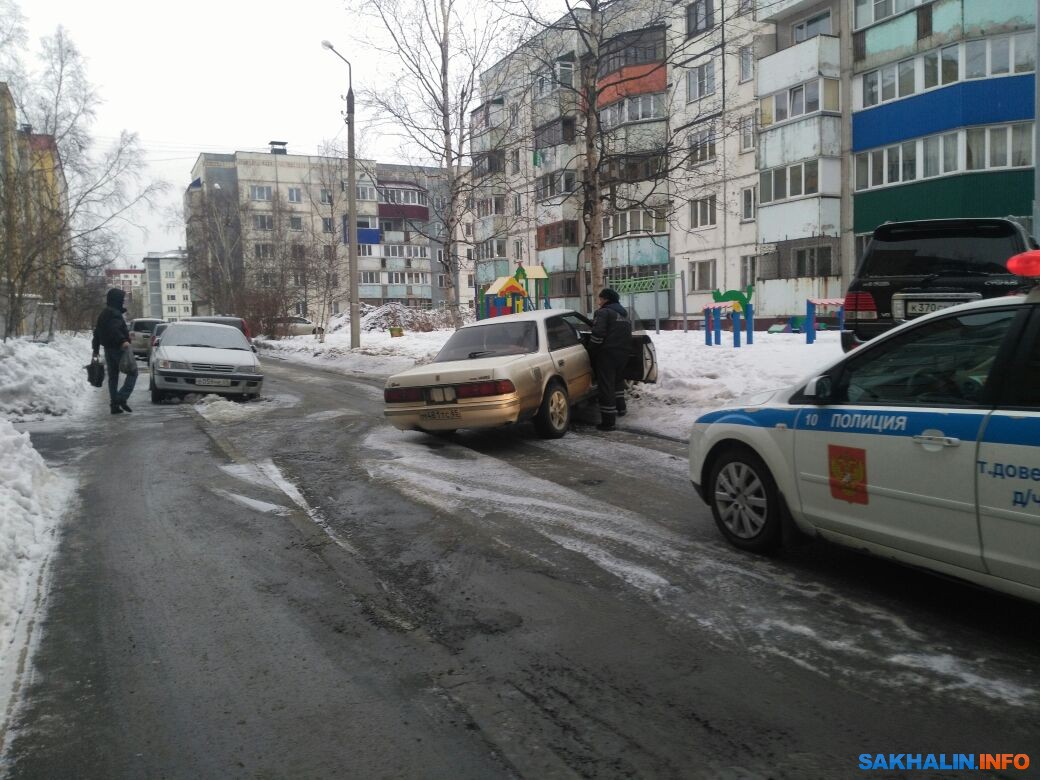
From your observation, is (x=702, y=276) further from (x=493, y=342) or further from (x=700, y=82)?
(x=493, y=342)

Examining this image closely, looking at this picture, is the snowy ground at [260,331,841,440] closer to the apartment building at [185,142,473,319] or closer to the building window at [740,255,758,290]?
the building window at [740,255,758,290]

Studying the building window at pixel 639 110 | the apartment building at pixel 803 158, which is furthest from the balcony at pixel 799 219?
the building window at pixel 639 110

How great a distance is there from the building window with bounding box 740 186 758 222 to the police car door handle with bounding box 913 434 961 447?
103 ft

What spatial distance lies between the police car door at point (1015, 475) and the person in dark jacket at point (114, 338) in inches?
489

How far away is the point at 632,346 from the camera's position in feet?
34.1

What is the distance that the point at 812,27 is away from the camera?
31406mm

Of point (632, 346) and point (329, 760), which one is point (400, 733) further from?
point (632, 346)

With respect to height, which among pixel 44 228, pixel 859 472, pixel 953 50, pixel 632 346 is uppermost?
pixel 953 50

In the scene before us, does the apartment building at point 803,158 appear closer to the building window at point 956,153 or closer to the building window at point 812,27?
the building window at point 812,27

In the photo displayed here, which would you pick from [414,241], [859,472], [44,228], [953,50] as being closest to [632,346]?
[859,472]

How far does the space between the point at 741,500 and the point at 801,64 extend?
29.9 metres

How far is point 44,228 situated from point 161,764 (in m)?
29.8

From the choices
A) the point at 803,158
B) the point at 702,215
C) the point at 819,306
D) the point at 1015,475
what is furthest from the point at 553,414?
the point at 702,215

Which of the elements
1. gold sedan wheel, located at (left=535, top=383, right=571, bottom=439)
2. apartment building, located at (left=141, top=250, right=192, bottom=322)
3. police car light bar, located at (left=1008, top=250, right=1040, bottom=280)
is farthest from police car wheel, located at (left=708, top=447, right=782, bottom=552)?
apartment building, located at (left=141, top=250, right=192, bottom=322)
